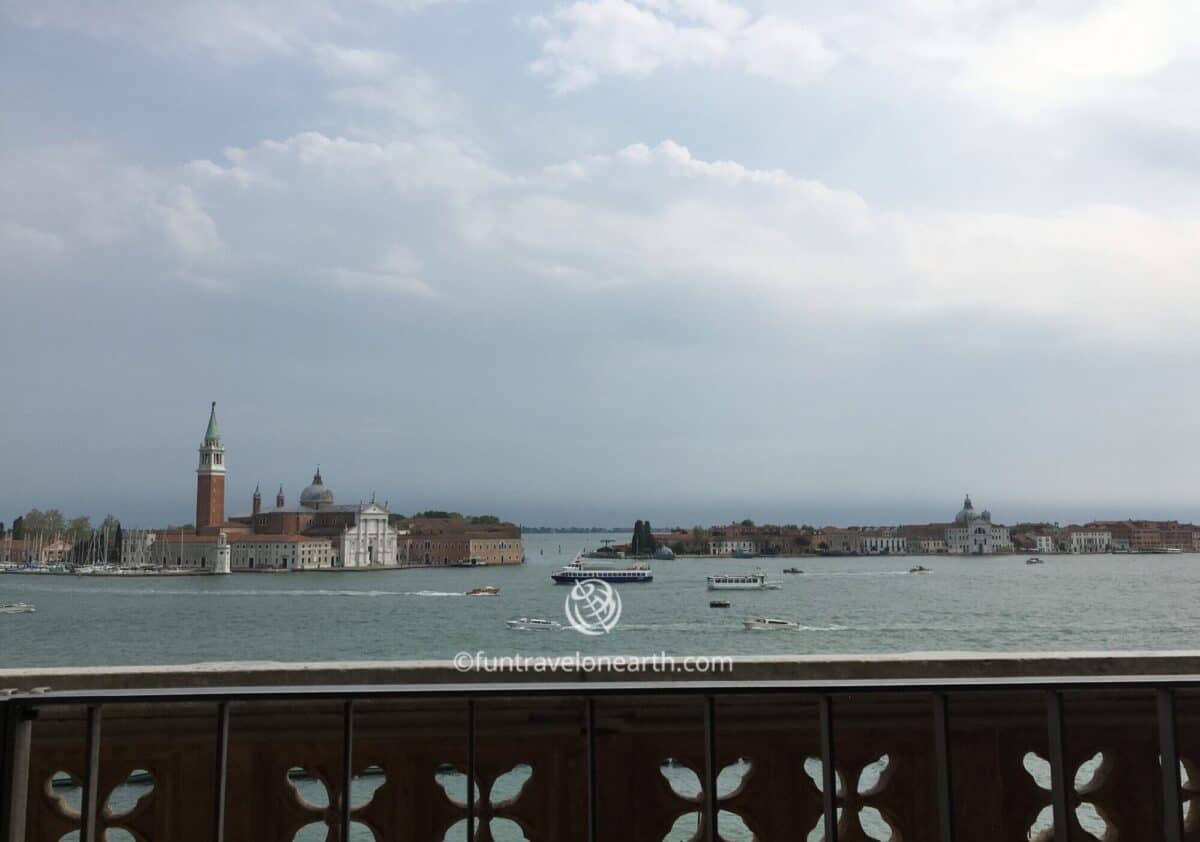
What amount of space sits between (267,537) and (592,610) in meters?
58.1

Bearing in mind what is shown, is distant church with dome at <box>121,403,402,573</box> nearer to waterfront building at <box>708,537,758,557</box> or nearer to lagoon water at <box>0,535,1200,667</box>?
lagoon water at <box>0,535,1200,667</box>

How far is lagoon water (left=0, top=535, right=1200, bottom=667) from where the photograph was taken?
35.1 m

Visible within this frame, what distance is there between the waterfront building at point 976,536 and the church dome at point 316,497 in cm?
7647

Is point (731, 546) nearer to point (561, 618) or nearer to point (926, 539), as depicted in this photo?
point (926, 539)

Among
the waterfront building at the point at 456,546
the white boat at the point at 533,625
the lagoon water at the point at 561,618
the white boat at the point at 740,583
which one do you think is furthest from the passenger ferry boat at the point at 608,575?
the waterfront building at the point at 456,546

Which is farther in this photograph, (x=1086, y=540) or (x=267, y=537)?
(x=1086, y=540)

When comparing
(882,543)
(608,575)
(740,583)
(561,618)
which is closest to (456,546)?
(608,575)

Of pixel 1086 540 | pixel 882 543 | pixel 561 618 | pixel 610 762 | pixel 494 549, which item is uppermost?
pixel 610 762

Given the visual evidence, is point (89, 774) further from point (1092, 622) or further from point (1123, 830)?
point (1092, 622)

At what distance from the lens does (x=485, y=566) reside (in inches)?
4345

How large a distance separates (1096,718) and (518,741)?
175 centimetres

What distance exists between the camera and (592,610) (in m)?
48.8

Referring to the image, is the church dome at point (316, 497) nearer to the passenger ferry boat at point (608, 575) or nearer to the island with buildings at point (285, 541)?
the island with buildings at point (285, 541)

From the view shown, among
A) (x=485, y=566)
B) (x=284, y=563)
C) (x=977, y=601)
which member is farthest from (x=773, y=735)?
(x=485, y=566)
